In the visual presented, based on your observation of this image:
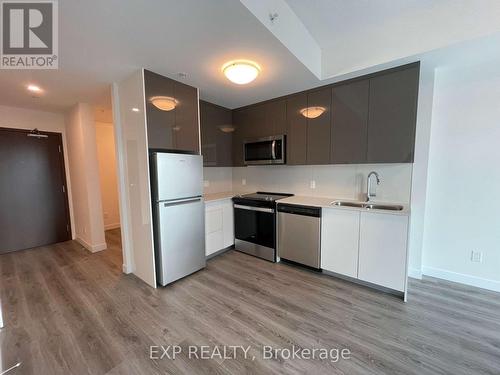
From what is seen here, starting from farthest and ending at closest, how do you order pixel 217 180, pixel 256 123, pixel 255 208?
1. pixel 217 180
2. pixel 256 123
3. pixel 255 208

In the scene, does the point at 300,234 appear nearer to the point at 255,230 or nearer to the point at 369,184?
the point at 255,230

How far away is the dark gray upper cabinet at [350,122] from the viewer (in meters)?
2.48

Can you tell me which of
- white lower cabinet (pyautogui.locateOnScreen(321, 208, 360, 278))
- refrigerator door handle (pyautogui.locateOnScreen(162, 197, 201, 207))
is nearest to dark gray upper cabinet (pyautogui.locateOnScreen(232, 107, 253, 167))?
refrigerator door handle (pyautogui.locateOnScreen(162, 197, 201, 207))

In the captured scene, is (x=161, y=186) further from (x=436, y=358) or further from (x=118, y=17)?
(x=436, y=358)

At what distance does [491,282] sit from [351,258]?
1490mm

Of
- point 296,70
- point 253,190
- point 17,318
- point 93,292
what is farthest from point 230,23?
point 17,318

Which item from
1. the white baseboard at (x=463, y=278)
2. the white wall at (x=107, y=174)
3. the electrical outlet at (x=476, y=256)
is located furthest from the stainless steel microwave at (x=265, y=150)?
the white wall at (x=107, y=174)

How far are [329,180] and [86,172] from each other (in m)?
3.95

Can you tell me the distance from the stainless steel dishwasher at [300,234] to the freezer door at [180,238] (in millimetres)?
1104

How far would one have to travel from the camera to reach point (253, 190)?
3938 mm

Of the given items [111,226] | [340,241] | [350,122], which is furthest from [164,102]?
[111,226]

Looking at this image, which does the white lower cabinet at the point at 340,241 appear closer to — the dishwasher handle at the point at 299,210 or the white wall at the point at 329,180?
the dishwasher handle at the point at 299,210

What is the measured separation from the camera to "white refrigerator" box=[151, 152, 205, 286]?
7.55 ft

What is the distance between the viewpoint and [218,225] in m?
3.18
